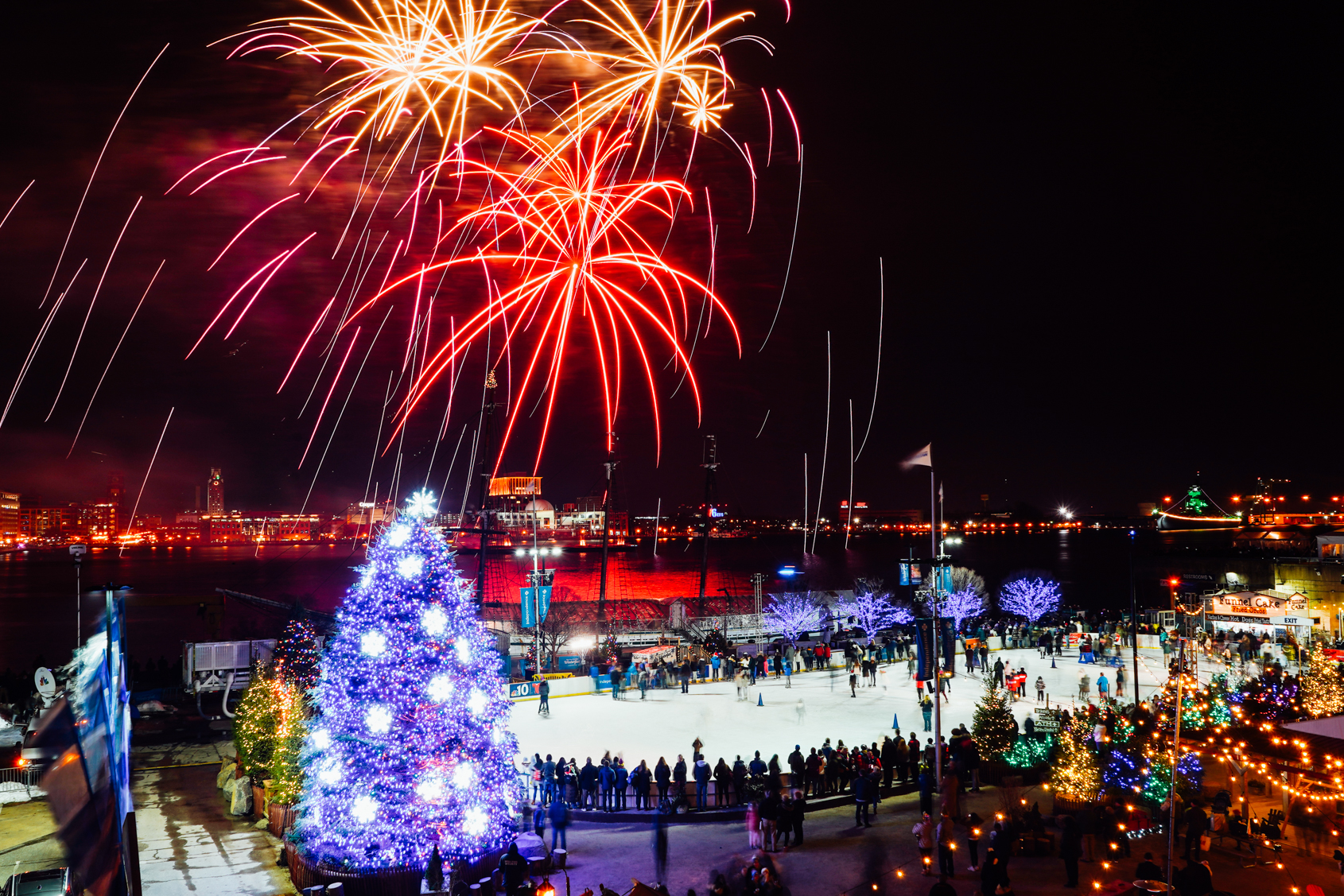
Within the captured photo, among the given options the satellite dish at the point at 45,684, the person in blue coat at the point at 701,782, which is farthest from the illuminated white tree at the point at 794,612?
the satellite dish at the point at 45,684

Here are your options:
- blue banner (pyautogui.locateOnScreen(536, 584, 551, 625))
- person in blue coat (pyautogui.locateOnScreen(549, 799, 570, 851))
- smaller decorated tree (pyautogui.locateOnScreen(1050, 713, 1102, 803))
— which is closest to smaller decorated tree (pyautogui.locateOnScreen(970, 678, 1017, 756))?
smaller decorated tree (pyautogui.locateOnScreen(1050, 713, 1102, 803))

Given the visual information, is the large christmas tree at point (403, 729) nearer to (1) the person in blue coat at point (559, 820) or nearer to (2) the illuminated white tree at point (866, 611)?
(1) the person in blue coat at point (559, 820)

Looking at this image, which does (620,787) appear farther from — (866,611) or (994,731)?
(866,611)

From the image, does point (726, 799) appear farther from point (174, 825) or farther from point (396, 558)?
point (174, 825)

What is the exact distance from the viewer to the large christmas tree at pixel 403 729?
9.95 m

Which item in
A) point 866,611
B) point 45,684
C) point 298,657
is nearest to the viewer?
point 298,657

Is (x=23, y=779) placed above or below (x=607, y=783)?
below

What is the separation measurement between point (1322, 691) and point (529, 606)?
2050 cm

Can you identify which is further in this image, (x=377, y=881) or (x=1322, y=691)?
(x=1322, y=691)

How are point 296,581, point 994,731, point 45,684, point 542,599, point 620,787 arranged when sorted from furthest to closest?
point 296,581 < point 542,599 < point 45,684 < point 994,731 < point 620,787

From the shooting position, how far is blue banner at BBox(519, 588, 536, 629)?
27109 mm

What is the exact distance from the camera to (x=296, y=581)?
10912 cm

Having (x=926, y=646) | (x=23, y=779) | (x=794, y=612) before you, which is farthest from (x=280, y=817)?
(x=794, y=612)

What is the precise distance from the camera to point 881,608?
4544 centimetres
